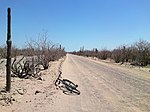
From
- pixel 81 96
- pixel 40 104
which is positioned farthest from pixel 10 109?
pixel 81 96

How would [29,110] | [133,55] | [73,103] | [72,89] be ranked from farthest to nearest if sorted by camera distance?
[133,55] → [72,89] → [73,103] → [29,110]

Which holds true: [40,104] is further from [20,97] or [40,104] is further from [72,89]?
[72,89]

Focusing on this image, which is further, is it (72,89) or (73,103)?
(72,89)

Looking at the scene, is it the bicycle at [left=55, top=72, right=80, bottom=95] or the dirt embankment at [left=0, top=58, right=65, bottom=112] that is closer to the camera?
the dirt embankment at [left=0, top=58, right=65, bottom=112]

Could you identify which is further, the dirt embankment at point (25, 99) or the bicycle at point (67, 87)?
the bicycle at point (67, 87)

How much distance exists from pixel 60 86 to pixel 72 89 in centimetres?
146

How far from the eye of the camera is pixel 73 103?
11.9 metres

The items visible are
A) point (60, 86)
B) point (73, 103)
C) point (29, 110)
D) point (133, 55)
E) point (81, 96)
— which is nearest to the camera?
point (29, 110)

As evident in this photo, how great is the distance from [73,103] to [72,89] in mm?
4111

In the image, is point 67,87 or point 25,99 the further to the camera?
point 67,87

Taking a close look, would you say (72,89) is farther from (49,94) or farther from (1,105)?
(1,105)

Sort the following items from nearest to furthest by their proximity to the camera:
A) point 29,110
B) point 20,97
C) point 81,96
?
point 29,110
point 20,97
point 81,96

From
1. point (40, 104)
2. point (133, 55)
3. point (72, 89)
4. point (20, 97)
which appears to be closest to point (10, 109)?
point (40, 104)

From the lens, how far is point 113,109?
421 inches
